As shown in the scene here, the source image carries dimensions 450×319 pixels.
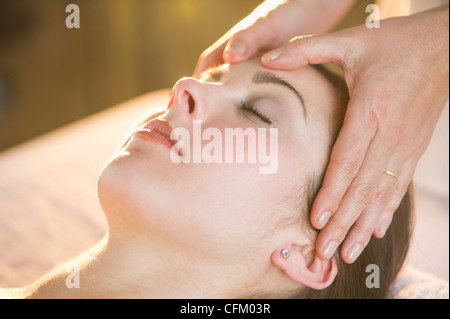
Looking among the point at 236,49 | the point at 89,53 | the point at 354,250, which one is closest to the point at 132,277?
the point at 354,250

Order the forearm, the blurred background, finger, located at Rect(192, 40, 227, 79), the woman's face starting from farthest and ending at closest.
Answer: the blurred background < the forearm < finger, located at Rect(192, 40, 227, 79) < the woman's face

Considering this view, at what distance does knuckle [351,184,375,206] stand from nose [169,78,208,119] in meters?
0.34

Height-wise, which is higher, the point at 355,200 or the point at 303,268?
the point at 355,200

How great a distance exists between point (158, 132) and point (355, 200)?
16.5 inches

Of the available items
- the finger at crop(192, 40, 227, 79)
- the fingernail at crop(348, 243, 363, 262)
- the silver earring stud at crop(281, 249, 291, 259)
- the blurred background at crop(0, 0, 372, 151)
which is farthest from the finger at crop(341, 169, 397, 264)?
the blurred background at crop(0, 0, 372, 151)

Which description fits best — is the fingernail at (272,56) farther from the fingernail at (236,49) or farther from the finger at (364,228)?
the finger at (364,228)

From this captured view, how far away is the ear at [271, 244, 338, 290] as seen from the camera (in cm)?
100

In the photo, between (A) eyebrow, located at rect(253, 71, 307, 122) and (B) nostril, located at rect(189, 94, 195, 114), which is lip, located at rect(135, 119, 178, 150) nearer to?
(B) nostril, located at rect(189, 94, 195, 114)

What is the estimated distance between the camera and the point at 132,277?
0.99 metres

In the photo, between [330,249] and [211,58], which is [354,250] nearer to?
[330,249]

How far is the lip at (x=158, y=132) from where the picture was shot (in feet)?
3.21

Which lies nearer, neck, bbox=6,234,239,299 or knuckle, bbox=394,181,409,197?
neck, bbox=6,234,239,299

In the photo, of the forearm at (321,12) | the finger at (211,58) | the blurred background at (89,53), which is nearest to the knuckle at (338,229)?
the finger at (211,58)

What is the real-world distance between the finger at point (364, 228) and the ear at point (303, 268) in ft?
0.14
